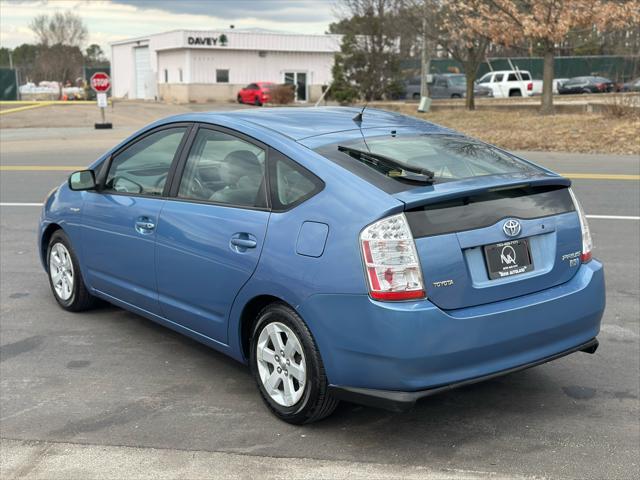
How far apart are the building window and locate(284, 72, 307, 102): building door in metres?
4.53

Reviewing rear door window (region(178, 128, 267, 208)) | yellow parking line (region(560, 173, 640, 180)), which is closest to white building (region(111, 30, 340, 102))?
yellow parking line (region(560, 173, 640, 180))

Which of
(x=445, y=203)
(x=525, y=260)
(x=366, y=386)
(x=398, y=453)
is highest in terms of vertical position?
(x=445, y=203)

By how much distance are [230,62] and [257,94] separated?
10.2 meters

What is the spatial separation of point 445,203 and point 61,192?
3.54m

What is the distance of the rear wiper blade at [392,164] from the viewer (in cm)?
392

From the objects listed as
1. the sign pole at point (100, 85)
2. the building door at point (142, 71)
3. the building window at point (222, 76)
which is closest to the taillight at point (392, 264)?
the sign pole at point (100, 85)

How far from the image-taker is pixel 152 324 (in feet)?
19.7

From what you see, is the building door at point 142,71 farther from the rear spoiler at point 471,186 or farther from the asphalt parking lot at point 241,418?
the rear spoiler at point 471,186

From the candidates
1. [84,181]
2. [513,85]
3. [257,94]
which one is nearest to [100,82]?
[257,94]

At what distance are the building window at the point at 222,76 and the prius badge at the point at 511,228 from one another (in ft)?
183

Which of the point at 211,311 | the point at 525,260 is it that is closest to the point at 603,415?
the point at 525,260

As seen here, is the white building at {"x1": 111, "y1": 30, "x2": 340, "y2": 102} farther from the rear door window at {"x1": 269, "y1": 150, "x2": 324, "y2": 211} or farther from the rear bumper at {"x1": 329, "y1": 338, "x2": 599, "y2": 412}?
the rear bumper at {"x1": 329, "y1": 338, "x2": 599, "y2": 412}

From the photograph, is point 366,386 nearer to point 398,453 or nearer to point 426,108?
point 398,453

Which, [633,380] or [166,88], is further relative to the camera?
[166,88]
